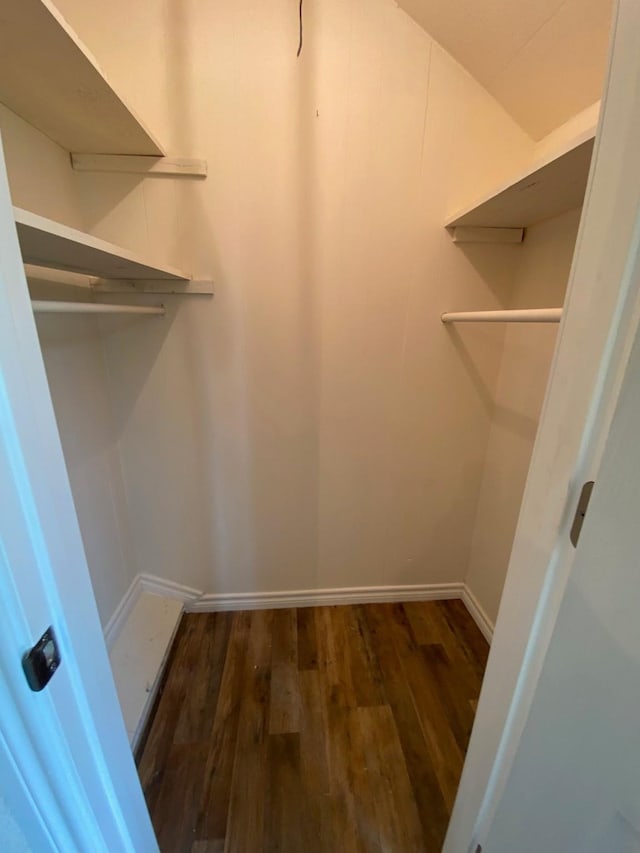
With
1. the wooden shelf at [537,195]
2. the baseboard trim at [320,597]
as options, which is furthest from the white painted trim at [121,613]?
the wooden shelf at [537,195]

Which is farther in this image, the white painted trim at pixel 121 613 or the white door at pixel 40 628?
the white painted trim at pixel 121 613

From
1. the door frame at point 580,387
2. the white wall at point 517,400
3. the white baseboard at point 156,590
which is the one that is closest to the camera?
the door frame at point 580,387

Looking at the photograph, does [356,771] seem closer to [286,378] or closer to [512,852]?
[512,852]

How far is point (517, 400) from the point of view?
1.49 metres

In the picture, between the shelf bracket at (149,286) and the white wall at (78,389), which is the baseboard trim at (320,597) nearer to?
the white wall at (78,389)

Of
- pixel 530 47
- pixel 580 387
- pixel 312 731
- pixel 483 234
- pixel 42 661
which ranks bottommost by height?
pixel 312 731


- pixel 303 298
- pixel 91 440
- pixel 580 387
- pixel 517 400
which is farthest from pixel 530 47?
pixel 91 440

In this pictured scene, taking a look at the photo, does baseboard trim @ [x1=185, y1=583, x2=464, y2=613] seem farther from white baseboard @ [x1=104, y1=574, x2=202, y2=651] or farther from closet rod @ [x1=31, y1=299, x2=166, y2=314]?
closet rod @ [x1=31, y1=299, x2=166, y2=314]

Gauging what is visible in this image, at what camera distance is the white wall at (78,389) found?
1.08 metres

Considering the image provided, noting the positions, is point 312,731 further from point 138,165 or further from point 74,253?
point 138,165

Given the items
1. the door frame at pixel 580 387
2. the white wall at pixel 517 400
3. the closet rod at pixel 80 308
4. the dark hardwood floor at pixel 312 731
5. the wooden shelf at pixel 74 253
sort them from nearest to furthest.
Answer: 1. the door frame at pixel 580 387
2. the wooden shelf at pixel 74 253
3. the closet rod at pixel 80 308
4. the dark hardwood floor at pixel 312 731
5. the white wall at pixel 517 400

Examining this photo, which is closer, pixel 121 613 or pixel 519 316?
pixel 519 316

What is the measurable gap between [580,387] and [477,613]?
175 centimetres

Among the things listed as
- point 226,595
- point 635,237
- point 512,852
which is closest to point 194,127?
point 635,237
